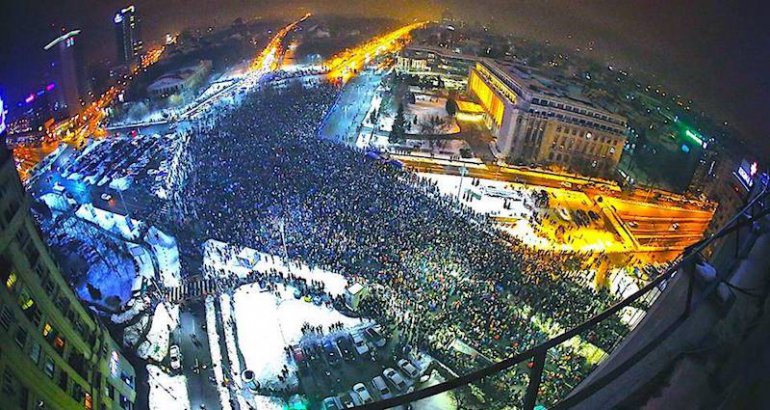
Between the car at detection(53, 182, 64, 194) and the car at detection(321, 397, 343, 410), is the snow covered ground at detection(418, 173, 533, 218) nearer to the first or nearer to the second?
the car at detection(321, 397, 343, 410)

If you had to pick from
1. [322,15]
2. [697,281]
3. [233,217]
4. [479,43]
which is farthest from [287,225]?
[322,15]

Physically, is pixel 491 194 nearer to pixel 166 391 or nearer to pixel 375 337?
pixel 375 337

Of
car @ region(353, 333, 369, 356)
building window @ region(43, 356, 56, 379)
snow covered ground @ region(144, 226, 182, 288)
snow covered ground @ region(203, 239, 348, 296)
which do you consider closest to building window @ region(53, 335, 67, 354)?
building window @ region(43, 356, 56, 379)

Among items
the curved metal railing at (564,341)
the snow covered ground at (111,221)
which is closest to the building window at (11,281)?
the curved metal railing at (564,341)

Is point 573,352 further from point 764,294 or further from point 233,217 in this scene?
point 233,217

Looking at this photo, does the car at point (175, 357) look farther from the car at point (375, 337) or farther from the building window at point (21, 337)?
the car at point (375, 337)

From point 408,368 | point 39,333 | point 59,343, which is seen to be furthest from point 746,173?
point 39,333
